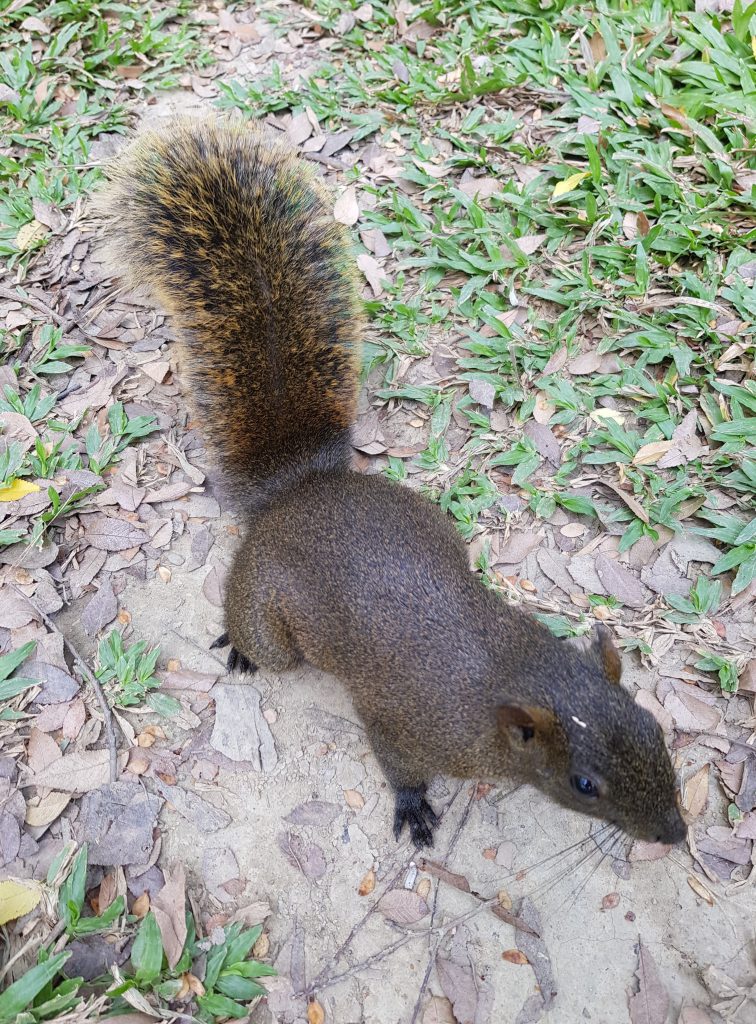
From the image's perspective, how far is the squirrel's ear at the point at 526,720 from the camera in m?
2.40

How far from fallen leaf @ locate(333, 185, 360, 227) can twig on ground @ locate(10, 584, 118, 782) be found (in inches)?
104

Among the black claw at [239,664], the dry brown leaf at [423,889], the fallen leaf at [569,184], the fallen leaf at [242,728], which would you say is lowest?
the dry brown leaf at [423,889]

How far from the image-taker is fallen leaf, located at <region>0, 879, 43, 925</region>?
2.60 meters

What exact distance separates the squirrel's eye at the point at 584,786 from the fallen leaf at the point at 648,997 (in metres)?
0.69

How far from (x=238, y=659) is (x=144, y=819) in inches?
28.0

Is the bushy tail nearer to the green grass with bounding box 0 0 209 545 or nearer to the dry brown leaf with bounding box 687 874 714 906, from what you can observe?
the green grass with bounding box 0 0 209 545

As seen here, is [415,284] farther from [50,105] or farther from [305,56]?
[50,105]

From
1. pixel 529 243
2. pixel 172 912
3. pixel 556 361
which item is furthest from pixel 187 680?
pixel 529 243

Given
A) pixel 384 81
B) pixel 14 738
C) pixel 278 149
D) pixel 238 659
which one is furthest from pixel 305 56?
pixel 14 738

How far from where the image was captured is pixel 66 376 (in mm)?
4137

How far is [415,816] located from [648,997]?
3.07 ft

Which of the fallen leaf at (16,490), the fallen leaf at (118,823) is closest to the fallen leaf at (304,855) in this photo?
the fallen leaf at (118,823)

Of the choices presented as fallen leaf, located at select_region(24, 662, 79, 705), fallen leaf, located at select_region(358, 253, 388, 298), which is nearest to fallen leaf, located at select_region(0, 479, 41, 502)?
fallen leaf, located at select_region(24, 662, 79, 705)

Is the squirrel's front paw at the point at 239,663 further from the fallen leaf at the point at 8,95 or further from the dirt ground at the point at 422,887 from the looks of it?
the fallen leaf at the point at 8,95
